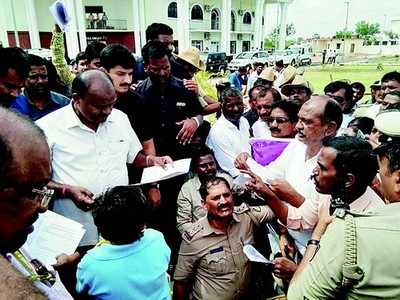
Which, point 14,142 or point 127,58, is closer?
point 14,142

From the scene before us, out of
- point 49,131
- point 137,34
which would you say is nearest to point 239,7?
point 137,34

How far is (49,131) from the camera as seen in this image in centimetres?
250

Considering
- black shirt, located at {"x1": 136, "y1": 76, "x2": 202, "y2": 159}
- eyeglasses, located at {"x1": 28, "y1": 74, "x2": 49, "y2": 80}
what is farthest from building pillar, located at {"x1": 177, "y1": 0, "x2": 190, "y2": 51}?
eyeglasses, located at {"x1": 28, "y1": 74, "x2": 49, "y2": 80}

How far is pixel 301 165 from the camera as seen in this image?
281 centimetres

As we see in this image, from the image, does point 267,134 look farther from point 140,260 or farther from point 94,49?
point 140,260

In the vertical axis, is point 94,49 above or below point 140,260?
above

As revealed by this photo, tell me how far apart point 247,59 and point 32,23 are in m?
17.3

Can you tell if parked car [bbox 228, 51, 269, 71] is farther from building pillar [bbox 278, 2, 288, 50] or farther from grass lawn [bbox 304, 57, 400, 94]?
building pillar [bbox 278, 2, 288, 50]

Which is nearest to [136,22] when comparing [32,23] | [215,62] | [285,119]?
[32,23]

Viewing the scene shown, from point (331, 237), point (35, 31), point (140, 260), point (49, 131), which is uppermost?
point (35, 31)

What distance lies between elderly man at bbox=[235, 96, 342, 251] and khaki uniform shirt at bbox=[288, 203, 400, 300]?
1009 millimetres

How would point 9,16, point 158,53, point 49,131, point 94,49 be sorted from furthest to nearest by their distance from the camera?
1. point 9,16
2. point 94,49
3. point 158,53
4. point 49,131

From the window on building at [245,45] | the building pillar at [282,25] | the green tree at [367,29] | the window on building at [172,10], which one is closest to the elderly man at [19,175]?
the window on building at [172,10]

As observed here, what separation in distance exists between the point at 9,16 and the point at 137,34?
10.1 meters
